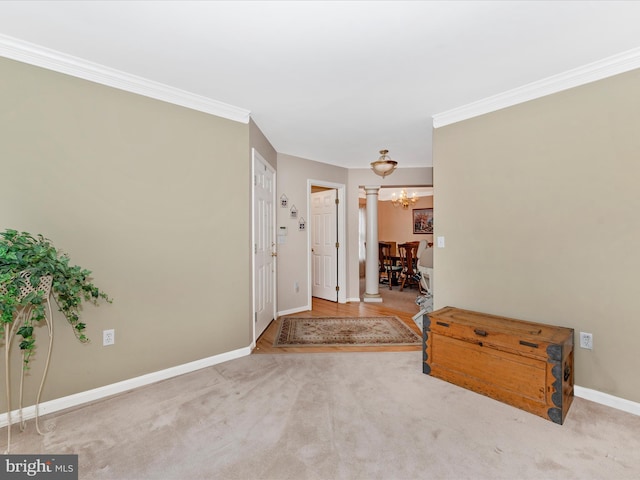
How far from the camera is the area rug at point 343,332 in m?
3.44

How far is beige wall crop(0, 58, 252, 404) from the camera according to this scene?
6.62 feet

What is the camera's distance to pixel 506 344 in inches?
85.6

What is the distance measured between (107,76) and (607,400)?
4343mm

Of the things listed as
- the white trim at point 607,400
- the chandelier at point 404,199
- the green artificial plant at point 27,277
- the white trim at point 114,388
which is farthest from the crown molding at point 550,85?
the chandelier at point 404,199

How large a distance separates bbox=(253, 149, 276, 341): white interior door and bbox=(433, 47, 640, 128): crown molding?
2.06 meters

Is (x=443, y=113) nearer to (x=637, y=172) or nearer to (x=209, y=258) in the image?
(x=637, y=172)

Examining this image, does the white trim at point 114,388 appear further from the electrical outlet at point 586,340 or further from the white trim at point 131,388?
the electrical outlet at point 586,340

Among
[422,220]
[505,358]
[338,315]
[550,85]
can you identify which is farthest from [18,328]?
[422,220]

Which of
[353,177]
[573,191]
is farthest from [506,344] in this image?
[353,177]

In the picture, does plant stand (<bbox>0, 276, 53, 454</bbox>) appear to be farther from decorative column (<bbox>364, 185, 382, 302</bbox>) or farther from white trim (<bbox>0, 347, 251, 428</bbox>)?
decorative column (<bbox>364, 185, 382, 302</bbox>)

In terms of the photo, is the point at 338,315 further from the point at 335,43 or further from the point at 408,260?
the point at 335,43

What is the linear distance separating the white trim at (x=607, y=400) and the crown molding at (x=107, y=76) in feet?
12.0

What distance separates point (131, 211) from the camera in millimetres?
2395

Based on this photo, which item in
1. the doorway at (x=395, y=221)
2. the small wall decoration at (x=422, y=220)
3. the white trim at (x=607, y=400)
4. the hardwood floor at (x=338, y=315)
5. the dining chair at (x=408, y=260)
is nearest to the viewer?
the white trim at (x=607, y=400)
